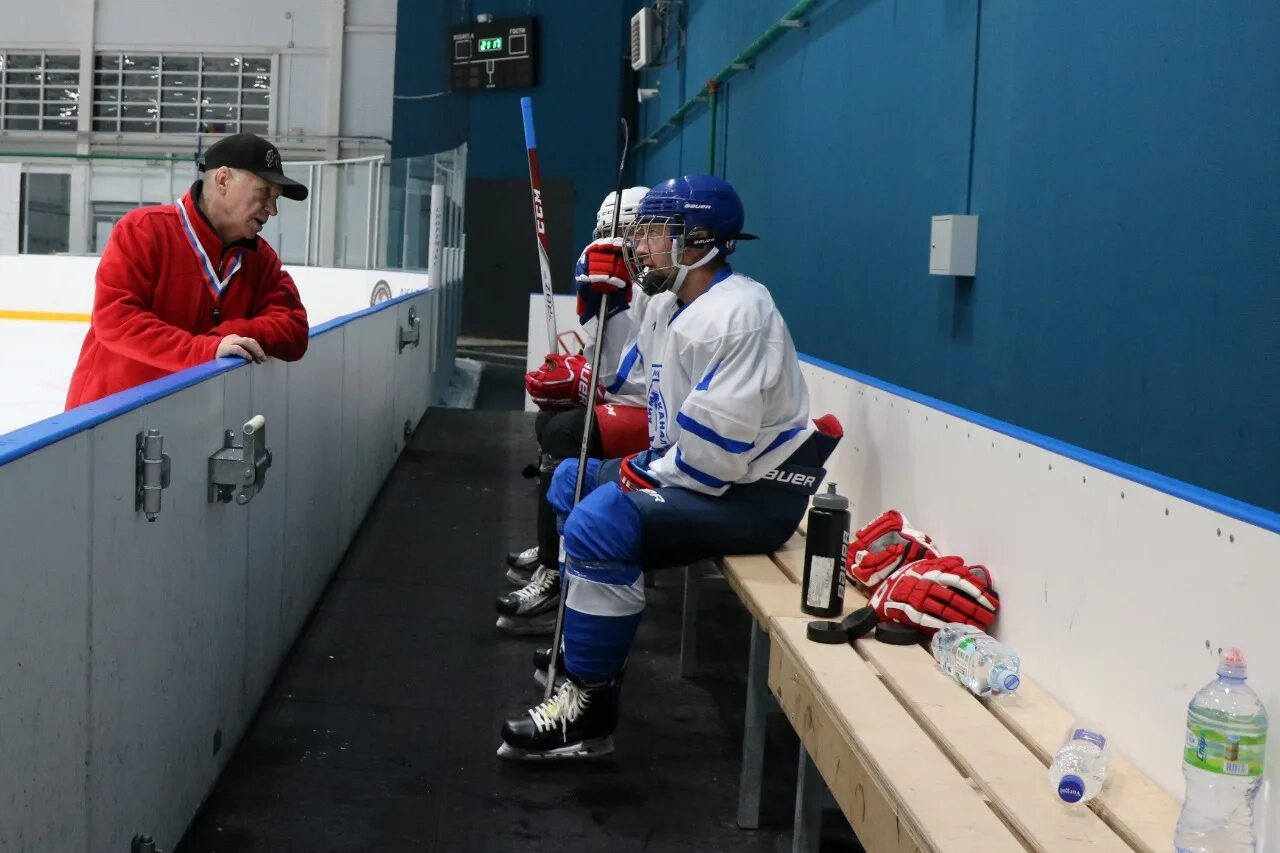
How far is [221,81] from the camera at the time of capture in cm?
1577

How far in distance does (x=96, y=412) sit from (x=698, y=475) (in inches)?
46.7

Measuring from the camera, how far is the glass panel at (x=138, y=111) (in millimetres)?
15781

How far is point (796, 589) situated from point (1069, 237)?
1.15m

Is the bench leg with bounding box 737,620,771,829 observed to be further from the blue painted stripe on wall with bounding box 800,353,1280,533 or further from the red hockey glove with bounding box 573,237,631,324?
the red hockey glove with bounding box 573,237,631,324

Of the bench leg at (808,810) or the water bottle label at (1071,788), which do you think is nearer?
the water bottle label at (1071,788)

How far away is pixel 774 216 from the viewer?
6.58 metres

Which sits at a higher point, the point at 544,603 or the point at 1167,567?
the point at 1167,567

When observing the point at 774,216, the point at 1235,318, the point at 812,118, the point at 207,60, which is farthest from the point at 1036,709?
the point at 207,60

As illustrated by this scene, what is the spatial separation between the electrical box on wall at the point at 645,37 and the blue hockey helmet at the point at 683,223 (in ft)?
27.0

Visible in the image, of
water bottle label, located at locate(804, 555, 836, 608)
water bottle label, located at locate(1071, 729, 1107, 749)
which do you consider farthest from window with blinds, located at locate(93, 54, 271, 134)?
water bottle label, located at locate(1071, 729, 1107, 749)

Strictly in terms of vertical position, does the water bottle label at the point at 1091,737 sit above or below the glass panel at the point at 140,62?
below

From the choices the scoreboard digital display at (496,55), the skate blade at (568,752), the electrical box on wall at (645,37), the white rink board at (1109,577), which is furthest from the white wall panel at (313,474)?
the scoreboard digital display at (496,55)

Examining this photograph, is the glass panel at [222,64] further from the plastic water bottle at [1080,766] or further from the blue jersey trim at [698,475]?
the plastic water bottle at [1080,766]

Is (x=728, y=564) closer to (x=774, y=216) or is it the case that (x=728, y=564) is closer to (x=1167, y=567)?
(x=1167, y=567)
